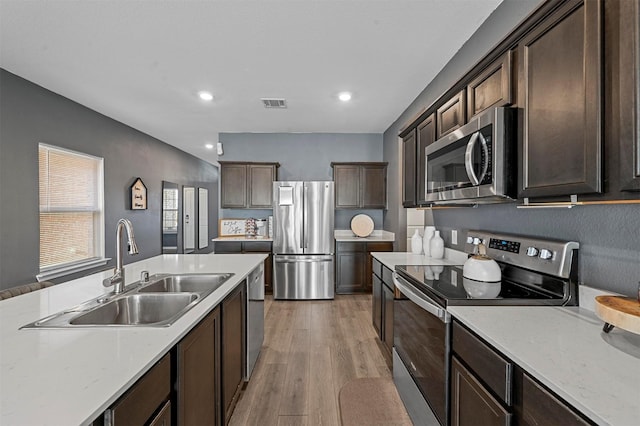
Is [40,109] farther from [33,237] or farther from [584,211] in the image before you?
[584,211]

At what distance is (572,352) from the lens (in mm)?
996

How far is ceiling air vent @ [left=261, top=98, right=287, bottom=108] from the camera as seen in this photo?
3.94m

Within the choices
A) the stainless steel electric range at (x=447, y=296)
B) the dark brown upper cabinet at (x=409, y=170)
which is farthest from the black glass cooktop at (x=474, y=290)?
the dark brown upper cabinet at (x=409, y=170)

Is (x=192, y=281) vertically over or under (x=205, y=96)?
under

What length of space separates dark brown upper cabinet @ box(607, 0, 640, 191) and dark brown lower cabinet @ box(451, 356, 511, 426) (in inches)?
32.0

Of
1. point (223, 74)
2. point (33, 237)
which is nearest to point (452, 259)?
point (223, 74)

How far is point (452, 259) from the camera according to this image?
2.79 metres

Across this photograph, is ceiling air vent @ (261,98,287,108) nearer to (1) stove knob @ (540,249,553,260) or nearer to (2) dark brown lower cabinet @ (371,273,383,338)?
(2) dark brown lower cabinet @ (371,273,383,338)

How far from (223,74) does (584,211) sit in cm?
312

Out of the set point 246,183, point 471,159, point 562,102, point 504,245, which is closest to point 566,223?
point 504,245

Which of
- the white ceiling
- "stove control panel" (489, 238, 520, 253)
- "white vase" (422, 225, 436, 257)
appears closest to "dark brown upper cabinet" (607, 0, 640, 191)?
"stove control panel" (489, 238, 520, 253)

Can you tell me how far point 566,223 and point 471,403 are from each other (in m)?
0.98

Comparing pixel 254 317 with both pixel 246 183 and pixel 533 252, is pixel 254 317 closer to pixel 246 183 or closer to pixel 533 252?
pixel 533 252

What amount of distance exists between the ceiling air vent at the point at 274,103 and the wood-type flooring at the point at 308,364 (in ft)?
8.86
